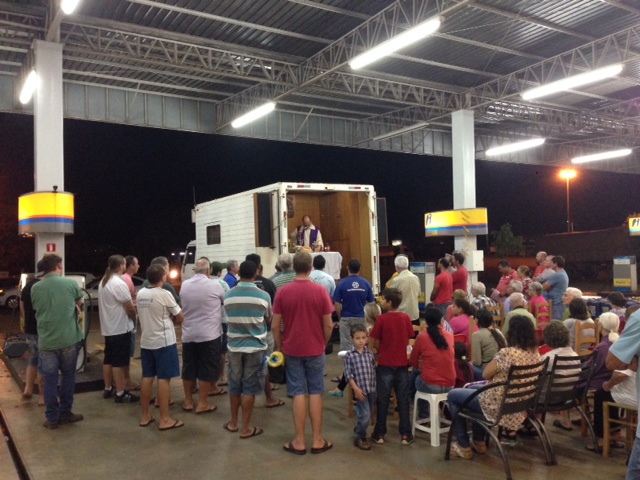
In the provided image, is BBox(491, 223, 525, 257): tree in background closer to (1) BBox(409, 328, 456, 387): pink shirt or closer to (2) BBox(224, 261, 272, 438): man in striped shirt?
(1) BBox(409, 328, 456, 387): pink shirt

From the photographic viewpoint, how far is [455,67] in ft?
49.5

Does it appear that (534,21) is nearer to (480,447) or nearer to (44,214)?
(480,447)

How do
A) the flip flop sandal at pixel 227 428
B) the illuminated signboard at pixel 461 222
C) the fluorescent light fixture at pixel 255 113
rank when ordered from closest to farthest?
the flip flop sandal at pixel 227 428
the fluorescent light fixture at pixel 255 113
the illuminated signboard at pixel 461 222

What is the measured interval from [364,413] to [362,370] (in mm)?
374

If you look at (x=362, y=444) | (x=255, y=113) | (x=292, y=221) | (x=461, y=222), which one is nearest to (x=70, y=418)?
(x=362, y=444)

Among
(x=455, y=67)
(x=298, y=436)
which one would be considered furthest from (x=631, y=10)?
(x=298, y=436)

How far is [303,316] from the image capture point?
15.9ft

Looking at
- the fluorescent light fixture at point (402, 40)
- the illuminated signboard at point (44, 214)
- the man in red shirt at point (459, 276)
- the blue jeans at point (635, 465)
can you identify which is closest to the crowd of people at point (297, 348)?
the blue jeans at point (635, 465)

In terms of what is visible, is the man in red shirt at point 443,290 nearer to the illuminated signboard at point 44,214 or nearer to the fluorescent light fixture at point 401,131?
the illuminated signboard at point 44,214

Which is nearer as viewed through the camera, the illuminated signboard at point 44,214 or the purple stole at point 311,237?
the illuminated signboard at point 44,214

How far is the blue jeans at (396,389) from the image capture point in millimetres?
4941

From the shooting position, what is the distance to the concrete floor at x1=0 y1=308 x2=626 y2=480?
436 cm

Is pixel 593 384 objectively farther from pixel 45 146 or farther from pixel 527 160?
pixel 527 160

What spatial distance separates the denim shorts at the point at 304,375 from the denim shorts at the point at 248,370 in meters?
0.40
